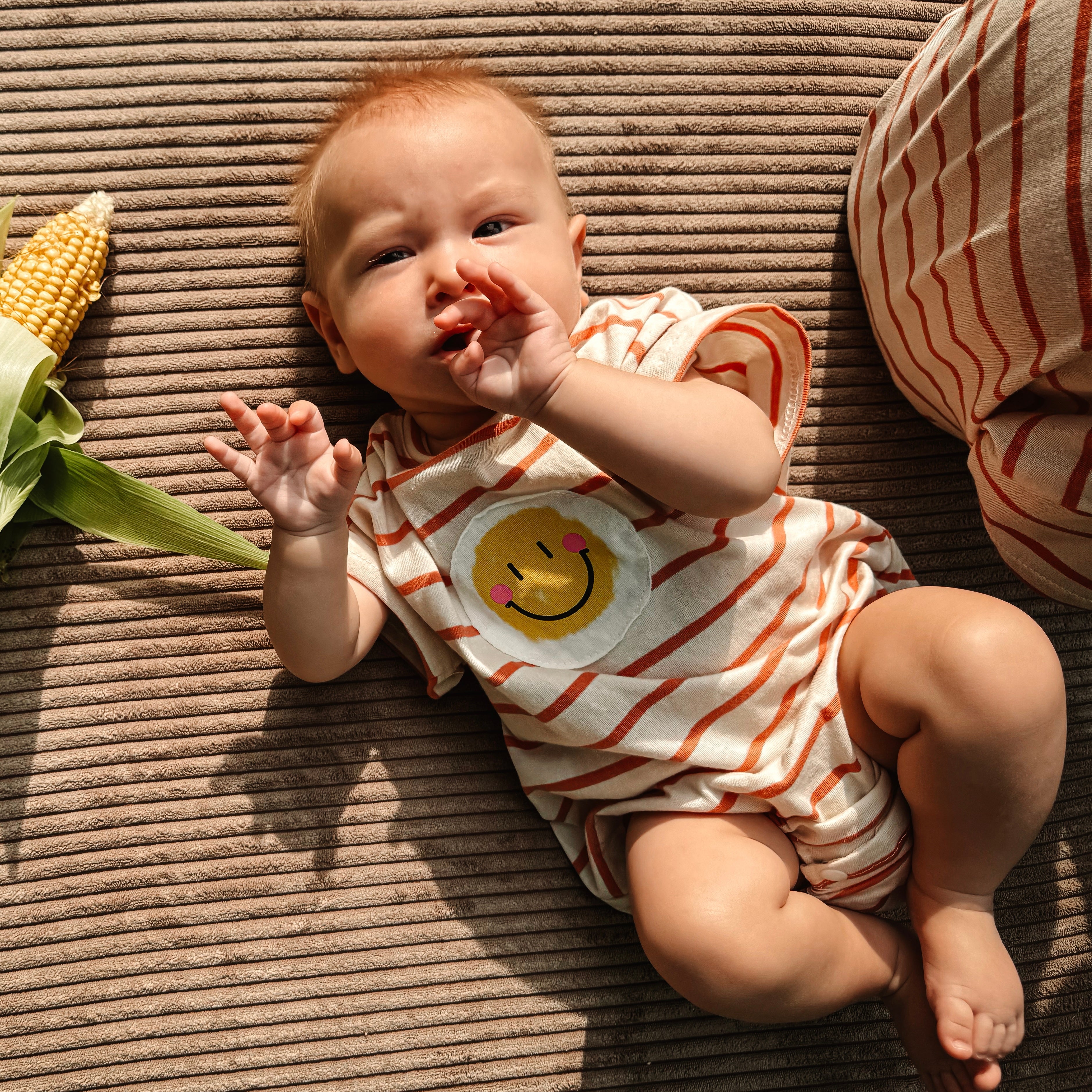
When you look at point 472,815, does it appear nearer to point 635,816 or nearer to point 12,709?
point 635,816

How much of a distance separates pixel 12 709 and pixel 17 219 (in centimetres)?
56

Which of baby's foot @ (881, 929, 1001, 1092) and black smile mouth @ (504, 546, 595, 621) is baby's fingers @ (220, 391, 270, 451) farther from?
baby's foot @ (881, 929, 1001, 1092)

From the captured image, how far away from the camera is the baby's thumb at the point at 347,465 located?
692 millimetres

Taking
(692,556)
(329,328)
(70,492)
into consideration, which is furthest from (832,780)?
(70,492)

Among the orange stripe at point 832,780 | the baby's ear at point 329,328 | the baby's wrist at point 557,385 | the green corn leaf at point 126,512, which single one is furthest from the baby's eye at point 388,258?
the orange stripe at point 832,780

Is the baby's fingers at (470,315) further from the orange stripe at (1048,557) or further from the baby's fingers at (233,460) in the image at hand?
the orange stripe at (1048,557)

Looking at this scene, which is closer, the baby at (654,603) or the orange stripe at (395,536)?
the baby at (654,603)

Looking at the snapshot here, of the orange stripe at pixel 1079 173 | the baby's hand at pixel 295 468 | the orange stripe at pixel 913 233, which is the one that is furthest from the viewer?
the orange stripe at pixel 913 233

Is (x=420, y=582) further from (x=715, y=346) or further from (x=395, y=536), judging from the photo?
(x=715, y=346)

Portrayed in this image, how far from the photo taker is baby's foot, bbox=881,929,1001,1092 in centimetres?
83

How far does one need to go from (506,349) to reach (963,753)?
1.80 feet

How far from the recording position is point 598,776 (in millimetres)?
832

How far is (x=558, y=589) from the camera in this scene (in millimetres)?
819

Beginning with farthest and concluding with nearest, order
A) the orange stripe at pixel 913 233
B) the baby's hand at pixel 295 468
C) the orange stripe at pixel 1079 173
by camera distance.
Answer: the orange stripe at pixel 913 233, the baby's hand at pixel 295 468, the orange stripe at pixel 1079 173
